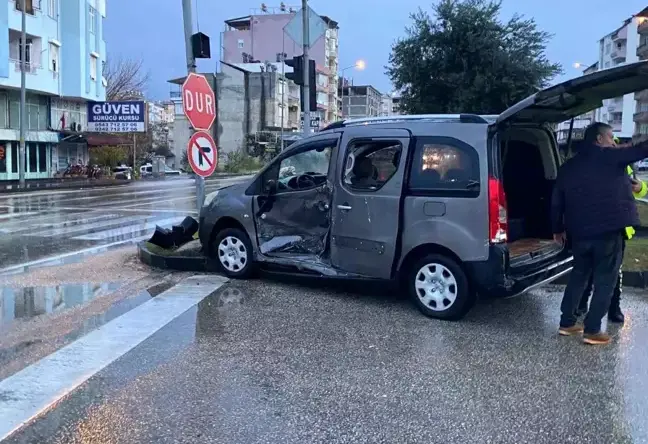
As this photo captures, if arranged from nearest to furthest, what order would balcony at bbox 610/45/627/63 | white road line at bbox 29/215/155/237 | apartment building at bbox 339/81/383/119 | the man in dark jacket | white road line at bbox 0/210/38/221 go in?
the man in dark jacket < white road line at bbox 29/215/155/237 < white road line at bbox 0/210/38/221 < balcony at bbox 610/45/627/63 < apartment building at bbox 339/81/383/119

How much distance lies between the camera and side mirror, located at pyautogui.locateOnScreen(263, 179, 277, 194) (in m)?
7.80

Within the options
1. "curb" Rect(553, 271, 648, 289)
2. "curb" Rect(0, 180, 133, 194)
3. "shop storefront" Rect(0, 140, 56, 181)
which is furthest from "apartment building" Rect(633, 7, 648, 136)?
"curb" Rect(553, 271, 648, 289)

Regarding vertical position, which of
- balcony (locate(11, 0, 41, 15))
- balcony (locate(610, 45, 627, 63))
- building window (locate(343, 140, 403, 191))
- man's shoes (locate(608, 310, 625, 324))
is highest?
balcony (locate(610, 45, 627, 63))

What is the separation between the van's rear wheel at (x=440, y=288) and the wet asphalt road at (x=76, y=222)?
6.27 metres

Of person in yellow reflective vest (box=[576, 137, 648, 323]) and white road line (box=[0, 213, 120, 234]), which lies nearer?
person in yellow reflective vest (box=[576, 137, 648, 323])

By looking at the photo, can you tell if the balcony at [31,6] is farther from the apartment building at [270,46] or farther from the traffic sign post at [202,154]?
the apartment building at [270,46]

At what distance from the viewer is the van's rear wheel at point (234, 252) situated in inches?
316

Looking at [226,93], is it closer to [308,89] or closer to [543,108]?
[308,89]

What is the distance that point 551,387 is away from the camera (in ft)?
15.1

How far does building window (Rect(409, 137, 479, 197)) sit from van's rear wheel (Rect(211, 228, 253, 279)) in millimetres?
2527

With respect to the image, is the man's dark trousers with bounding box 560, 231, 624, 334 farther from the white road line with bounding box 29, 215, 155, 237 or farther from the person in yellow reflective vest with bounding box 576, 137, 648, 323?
the white road line with bounding box 29, 215, 155, 237

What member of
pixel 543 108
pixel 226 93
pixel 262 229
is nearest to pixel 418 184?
pixel 543 108

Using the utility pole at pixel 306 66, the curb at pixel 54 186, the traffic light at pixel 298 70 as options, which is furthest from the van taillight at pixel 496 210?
the curb at pixel 54 186

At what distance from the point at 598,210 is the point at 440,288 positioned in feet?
5.27
